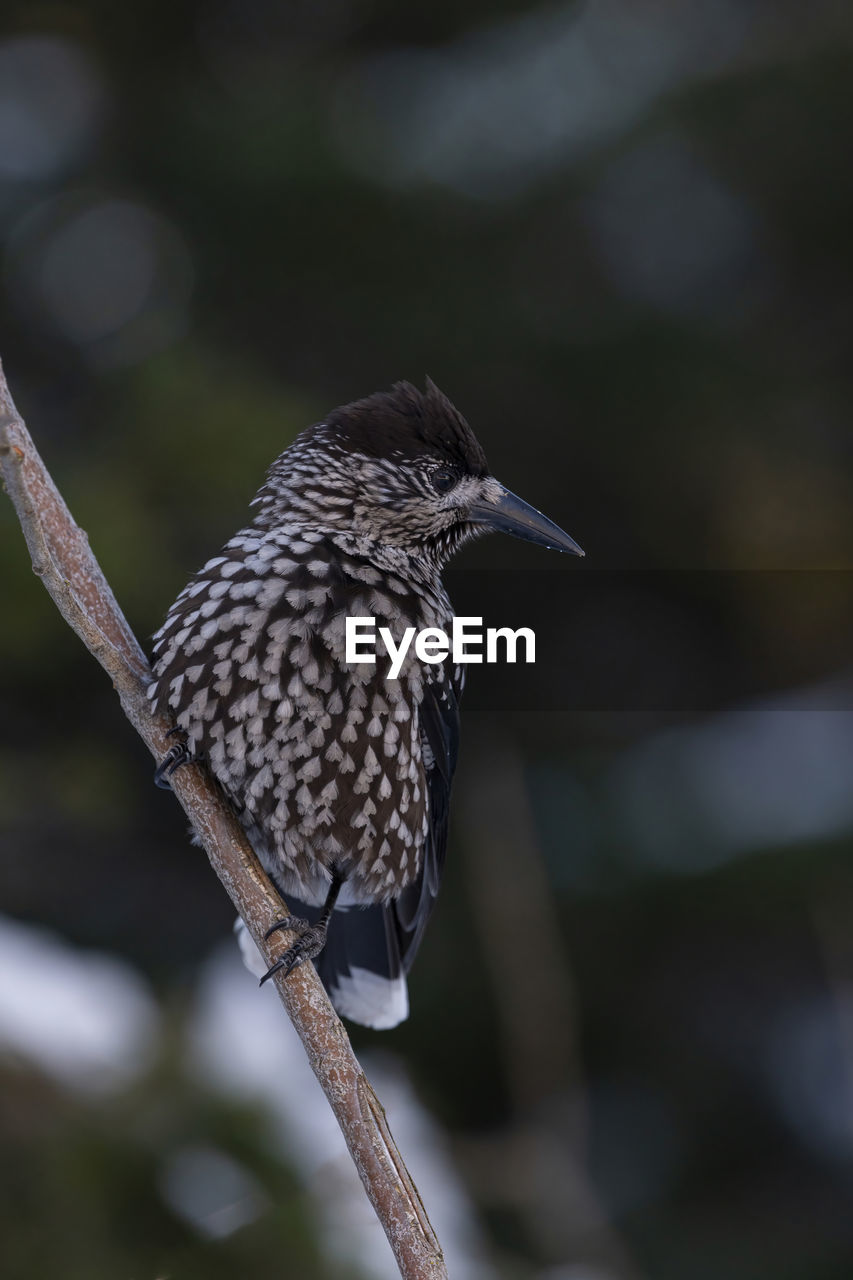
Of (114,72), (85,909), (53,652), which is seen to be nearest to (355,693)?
(53,652)

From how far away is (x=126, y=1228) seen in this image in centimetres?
379

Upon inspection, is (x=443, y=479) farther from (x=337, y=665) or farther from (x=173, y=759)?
(x=173, y=759)

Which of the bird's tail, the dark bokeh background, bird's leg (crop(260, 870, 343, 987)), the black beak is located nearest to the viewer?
bird's leg (crop(260, 870, 343, 987))

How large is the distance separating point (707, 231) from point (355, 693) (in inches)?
174

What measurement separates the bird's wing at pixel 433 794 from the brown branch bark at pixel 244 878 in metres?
0.58

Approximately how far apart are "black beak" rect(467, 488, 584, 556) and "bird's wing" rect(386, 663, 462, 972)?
319mm

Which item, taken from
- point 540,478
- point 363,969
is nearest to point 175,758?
point 363,969

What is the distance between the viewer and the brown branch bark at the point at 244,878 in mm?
1983

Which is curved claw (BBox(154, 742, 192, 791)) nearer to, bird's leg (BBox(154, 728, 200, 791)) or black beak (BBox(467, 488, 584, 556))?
bird's leg (BBox(154, 728, 200, 791))

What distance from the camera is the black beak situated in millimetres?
2650

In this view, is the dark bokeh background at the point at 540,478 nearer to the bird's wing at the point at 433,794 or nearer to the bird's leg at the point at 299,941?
the bird's wing at the point at 433,794

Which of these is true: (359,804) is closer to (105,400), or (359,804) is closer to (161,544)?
(161,544)

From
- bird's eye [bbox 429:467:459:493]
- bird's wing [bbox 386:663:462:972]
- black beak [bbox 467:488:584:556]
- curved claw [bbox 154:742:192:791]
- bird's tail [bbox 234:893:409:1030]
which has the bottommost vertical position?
bird's tail [bbox 234:893:409:1030]
